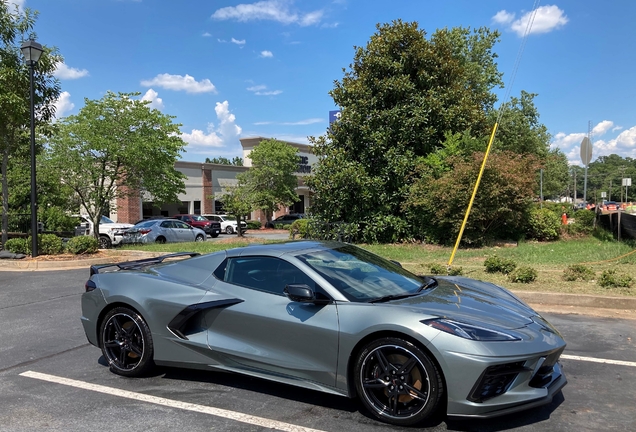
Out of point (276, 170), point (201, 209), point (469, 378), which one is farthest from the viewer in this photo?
point (201, 209)

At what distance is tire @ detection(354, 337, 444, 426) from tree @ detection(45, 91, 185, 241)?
16088mm

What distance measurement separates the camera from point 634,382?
4.37 meters

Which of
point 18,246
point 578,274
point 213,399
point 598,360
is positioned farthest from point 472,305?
point 18,246

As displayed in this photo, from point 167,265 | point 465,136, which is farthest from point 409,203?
point 167,265

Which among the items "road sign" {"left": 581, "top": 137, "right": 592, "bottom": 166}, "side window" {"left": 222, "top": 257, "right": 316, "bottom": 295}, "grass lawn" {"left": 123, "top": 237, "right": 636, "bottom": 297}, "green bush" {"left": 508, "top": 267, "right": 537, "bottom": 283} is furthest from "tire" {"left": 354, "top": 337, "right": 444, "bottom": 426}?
"road sign" {"left": 581, "top": 137, "right": 592, "bottom": 166}

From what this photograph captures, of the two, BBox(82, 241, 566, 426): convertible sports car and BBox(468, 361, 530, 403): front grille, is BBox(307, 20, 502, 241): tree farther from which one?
BBox(468, 361, 530, 403): front grille

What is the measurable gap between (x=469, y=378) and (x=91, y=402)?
121 inches

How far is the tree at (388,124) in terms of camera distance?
679 inches

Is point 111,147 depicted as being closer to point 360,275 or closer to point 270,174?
point 360,275

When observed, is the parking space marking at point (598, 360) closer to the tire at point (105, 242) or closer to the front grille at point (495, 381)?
the front grille at point (495, 381)

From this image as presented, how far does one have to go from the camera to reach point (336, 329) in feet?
12.1

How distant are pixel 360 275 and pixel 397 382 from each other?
3.53ft

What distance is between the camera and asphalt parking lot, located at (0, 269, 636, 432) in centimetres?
357

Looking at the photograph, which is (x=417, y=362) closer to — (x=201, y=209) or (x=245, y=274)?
(x=245, y=274)
